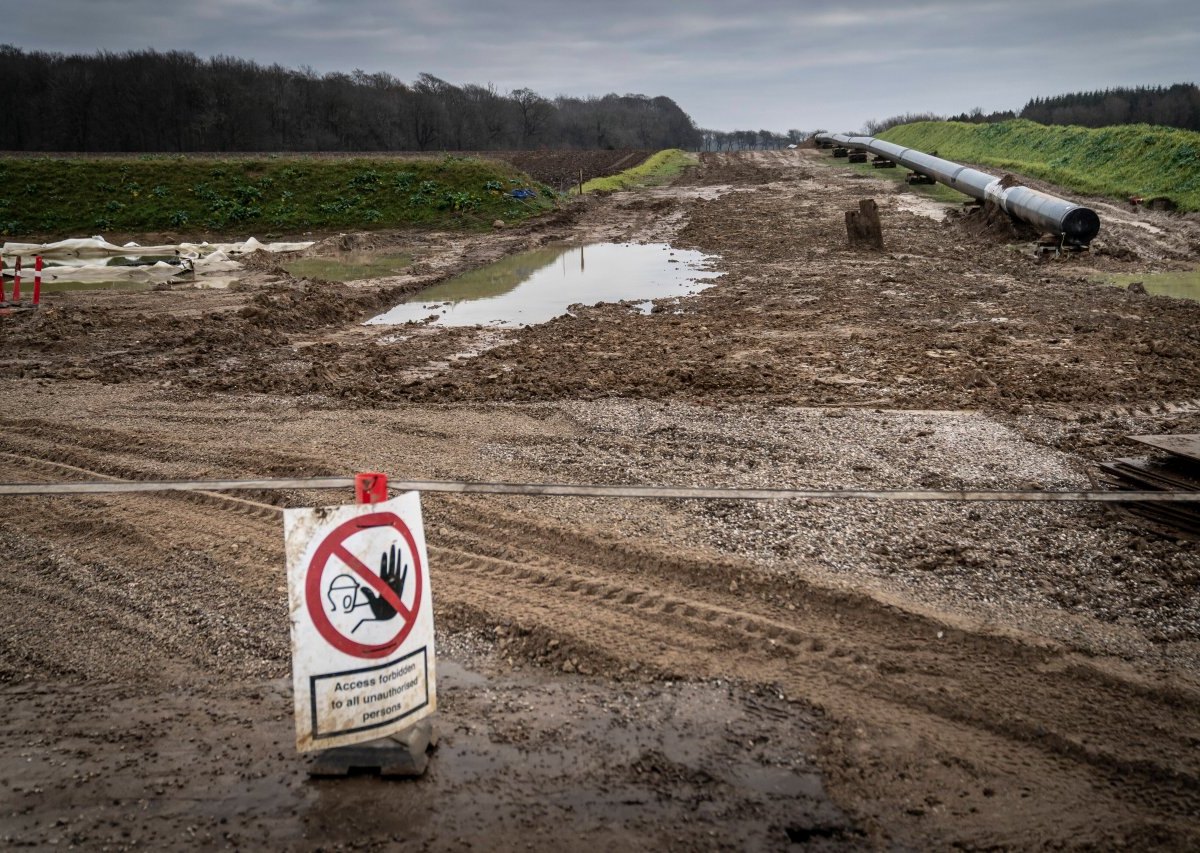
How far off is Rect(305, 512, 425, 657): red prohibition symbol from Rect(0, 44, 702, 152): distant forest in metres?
59.6

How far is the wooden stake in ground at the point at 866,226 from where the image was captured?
20844mm

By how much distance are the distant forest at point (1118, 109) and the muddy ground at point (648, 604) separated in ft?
174

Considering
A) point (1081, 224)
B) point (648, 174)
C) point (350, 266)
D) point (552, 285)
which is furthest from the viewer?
point (648, 174)

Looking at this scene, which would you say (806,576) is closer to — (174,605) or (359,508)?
(359,508)

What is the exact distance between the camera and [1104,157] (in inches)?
1201

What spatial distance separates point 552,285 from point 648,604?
13.8 m

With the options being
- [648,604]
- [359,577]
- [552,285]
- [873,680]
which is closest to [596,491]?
[648,604]

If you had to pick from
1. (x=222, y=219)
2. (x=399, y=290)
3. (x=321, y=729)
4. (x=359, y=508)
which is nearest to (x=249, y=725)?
(x=321, y=729)

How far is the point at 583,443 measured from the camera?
8.10 meters

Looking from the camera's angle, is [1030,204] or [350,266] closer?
[1030,204]

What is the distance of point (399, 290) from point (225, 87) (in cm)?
5353

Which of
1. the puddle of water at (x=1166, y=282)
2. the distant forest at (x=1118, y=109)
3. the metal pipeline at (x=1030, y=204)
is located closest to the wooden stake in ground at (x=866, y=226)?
the metal pipeline at (x=1030, y=204)

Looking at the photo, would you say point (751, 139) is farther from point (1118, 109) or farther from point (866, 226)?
point (866, 226)

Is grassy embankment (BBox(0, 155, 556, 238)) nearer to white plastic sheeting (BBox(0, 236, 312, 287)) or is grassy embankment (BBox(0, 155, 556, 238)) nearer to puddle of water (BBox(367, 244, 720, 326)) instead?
white plastic sheeting (BBox(0, 236, 312, 287))
